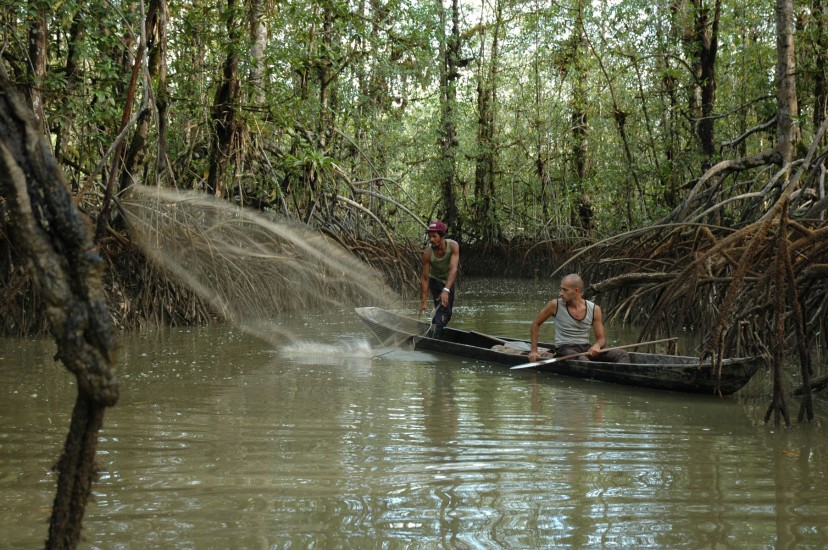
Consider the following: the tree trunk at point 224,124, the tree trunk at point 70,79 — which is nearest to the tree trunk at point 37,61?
the tree trunk at point 70,79

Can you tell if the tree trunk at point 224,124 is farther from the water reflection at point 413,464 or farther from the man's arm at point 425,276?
the water reflection at point 413,464

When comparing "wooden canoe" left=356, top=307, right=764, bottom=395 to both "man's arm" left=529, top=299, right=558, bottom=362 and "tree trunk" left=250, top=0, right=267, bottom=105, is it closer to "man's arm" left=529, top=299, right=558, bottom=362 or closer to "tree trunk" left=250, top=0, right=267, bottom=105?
"man's arm" left=529, top=299, right=558, bottom=362

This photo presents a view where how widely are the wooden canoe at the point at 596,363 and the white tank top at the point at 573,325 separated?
23cm

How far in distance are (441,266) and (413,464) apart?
18.0 feet

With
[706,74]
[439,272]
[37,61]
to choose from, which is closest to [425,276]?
[439,272]

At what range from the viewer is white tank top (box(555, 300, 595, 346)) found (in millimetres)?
7180

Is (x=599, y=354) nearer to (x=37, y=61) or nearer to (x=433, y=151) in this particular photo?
(x=37, y=61)

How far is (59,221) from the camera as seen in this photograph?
1.78 m

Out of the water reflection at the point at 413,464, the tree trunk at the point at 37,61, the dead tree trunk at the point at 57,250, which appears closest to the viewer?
the dead tree trunk at the point at 57,250

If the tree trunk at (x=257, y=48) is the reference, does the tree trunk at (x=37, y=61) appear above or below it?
below

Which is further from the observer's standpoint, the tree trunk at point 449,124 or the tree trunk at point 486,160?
the tree trunk at point 486,160

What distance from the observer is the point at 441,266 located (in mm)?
9570

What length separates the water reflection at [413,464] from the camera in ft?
10.5

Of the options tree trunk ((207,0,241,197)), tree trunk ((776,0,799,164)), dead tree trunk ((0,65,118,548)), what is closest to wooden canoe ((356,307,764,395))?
tree trunk ((207,0,241,197))
